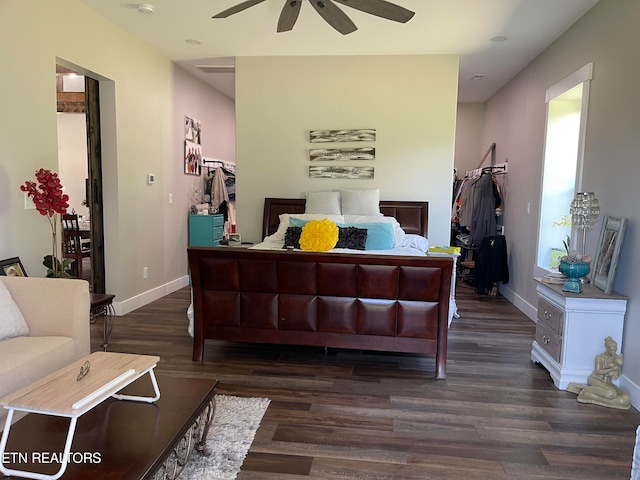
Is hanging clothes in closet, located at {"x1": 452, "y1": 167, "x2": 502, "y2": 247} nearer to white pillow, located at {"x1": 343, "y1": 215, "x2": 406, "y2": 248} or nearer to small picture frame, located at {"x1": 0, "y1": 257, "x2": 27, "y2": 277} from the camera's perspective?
white pillow, located at {"x1": 343, "y1": 215, "x2": 406, "y2": 248}

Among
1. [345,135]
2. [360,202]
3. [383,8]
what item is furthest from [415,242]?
[383,8]

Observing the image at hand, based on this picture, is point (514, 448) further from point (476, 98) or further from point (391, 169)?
point (476, 98)

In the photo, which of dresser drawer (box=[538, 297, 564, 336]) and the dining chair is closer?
dresser drawer (box=[538, 297, 564, 336])

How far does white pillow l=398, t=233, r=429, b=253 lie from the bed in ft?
5.62

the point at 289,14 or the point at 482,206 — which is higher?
the point at 289,14

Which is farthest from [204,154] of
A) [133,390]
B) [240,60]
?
[133,390]

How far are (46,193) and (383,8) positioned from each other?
2.66 meters

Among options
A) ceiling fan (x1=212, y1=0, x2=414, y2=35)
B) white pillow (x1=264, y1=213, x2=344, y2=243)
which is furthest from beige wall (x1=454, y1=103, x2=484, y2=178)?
ceiling fan (x1=212, y1=0, x2=414, y2=35)

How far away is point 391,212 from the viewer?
5113 millimetres

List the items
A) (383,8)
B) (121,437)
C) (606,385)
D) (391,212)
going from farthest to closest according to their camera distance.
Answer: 1. (391,212)
2. (383,8)
3. (606,385)
4. (121,437)

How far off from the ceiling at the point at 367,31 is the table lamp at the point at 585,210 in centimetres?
167

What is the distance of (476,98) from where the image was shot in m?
6.94

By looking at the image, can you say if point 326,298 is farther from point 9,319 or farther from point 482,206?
point 482,206

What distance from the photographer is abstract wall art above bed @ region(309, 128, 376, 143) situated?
5.14 meters
